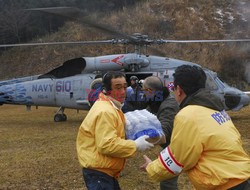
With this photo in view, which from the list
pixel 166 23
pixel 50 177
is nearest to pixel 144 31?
pixel 166 23

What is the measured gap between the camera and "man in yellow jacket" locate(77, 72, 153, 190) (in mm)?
2807

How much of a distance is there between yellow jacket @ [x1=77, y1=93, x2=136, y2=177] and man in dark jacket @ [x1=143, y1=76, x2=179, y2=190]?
2.88ft

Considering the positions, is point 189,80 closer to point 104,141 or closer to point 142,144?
point 142,144

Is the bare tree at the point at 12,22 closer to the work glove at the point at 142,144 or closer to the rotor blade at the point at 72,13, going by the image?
the rotor blade at the point at 72,13

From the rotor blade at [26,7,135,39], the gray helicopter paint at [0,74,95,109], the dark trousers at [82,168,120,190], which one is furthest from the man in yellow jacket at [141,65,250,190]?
the gray helicopter paint at [0,74,95,109]

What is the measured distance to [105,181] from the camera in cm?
298

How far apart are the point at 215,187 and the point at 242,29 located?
106 ft

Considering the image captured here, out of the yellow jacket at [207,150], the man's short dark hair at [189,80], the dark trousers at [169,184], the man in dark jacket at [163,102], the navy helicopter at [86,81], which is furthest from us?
the navy helicopter at [86,81]

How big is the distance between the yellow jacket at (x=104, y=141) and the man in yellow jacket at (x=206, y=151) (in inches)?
17.2

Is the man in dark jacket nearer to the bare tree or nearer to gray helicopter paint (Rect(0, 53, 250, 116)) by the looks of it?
gray helicopter paint (Rect(0, 53, 250, 116))

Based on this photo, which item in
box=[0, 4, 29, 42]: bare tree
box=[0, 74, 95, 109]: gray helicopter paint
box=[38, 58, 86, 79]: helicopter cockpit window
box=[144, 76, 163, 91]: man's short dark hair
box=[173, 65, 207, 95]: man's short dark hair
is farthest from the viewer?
box=[0, 4, 29, 42]: bare tree

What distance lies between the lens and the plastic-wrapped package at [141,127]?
9.75 ft

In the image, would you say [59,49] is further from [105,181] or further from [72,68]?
[105,181]

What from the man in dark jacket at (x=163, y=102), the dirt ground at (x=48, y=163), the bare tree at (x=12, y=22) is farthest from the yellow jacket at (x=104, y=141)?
the bare tree at (x=12, y=22)
